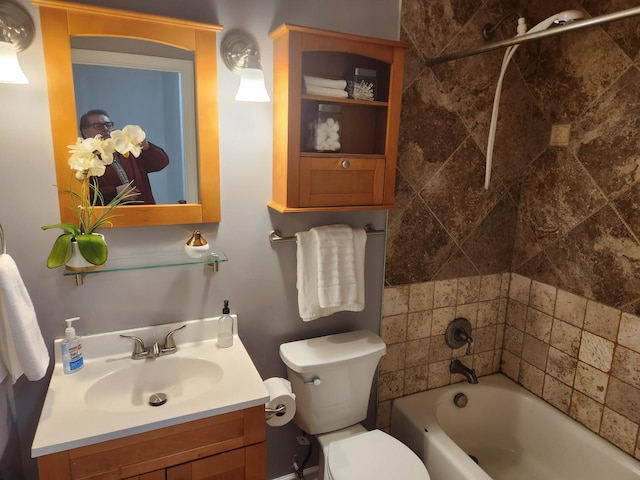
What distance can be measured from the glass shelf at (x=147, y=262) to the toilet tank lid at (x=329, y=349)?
48 centimetres

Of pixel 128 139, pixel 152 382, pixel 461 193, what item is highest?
pixel 128 139

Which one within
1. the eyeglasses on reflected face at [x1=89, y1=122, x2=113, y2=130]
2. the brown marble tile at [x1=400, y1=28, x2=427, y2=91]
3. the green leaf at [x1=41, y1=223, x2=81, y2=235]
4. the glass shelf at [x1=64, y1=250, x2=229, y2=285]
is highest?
the brown marble tile at [x1=400, y1=28, x2=427, y2=91]

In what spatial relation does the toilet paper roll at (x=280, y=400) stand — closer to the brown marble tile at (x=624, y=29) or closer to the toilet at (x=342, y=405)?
the toilet at (x=342, y=405)

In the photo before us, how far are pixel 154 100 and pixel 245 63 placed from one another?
34 centimetres

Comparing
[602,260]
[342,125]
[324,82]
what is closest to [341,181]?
[342,125]

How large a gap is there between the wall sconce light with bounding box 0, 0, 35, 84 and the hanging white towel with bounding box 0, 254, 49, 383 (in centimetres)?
52

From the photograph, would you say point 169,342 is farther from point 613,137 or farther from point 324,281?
point 613,137

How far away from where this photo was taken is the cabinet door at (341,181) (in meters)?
1.57

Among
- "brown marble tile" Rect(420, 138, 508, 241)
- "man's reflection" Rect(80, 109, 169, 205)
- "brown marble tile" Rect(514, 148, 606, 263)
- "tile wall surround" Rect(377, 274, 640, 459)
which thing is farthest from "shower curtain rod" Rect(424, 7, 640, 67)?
"man's reflection" Rect(80, 109, 169, 205)

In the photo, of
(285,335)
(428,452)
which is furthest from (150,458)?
(428,452)

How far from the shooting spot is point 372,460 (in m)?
1.63

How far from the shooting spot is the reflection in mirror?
54.6 inches

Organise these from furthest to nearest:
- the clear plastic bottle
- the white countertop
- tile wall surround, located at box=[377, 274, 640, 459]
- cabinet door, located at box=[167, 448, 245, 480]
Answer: tile wall surround, located at box=[377, 274, 640, 459] → the clear plastic bottle → cabinet door, located at box=[167, 448, 245, 480] → the white countertop

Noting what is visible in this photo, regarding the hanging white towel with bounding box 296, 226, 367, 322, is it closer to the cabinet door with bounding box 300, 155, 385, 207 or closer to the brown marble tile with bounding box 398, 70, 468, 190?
the cabinet door with bounding box 300, 155, 385, 207
